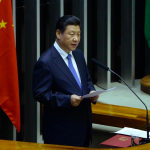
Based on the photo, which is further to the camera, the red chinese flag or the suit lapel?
the red chinese flag

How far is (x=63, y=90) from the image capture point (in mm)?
2244

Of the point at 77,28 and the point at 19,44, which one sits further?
the point at 19,44

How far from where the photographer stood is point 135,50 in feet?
18.0

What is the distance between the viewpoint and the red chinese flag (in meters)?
2.80

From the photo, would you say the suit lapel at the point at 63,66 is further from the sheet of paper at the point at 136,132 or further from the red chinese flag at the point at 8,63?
the red chinese flag at the point at 8,63

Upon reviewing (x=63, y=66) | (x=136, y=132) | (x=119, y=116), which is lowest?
(x=119, y=116)

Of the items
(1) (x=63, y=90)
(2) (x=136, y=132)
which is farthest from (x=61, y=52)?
(2) (x=136, y=132)

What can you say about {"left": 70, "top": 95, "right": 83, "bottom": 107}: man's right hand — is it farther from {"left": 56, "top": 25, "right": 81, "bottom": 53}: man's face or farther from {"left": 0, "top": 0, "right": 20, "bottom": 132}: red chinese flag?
{"left": 0, "top": 0, "right": 20, "bottom": 132}: red chinese flag

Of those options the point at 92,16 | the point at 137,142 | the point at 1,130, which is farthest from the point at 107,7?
the point at 137,142

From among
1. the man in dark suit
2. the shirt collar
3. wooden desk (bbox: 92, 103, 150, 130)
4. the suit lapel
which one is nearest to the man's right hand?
the man in dark suit

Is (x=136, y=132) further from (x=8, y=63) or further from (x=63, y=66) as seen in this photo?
(x=8, y=63)

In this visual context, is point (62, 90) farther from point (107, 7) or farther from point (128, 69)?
point (128, 69)

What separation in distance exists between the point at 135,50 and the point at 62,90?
3.38 meters

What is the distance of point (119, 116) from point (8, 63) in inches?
34.1
